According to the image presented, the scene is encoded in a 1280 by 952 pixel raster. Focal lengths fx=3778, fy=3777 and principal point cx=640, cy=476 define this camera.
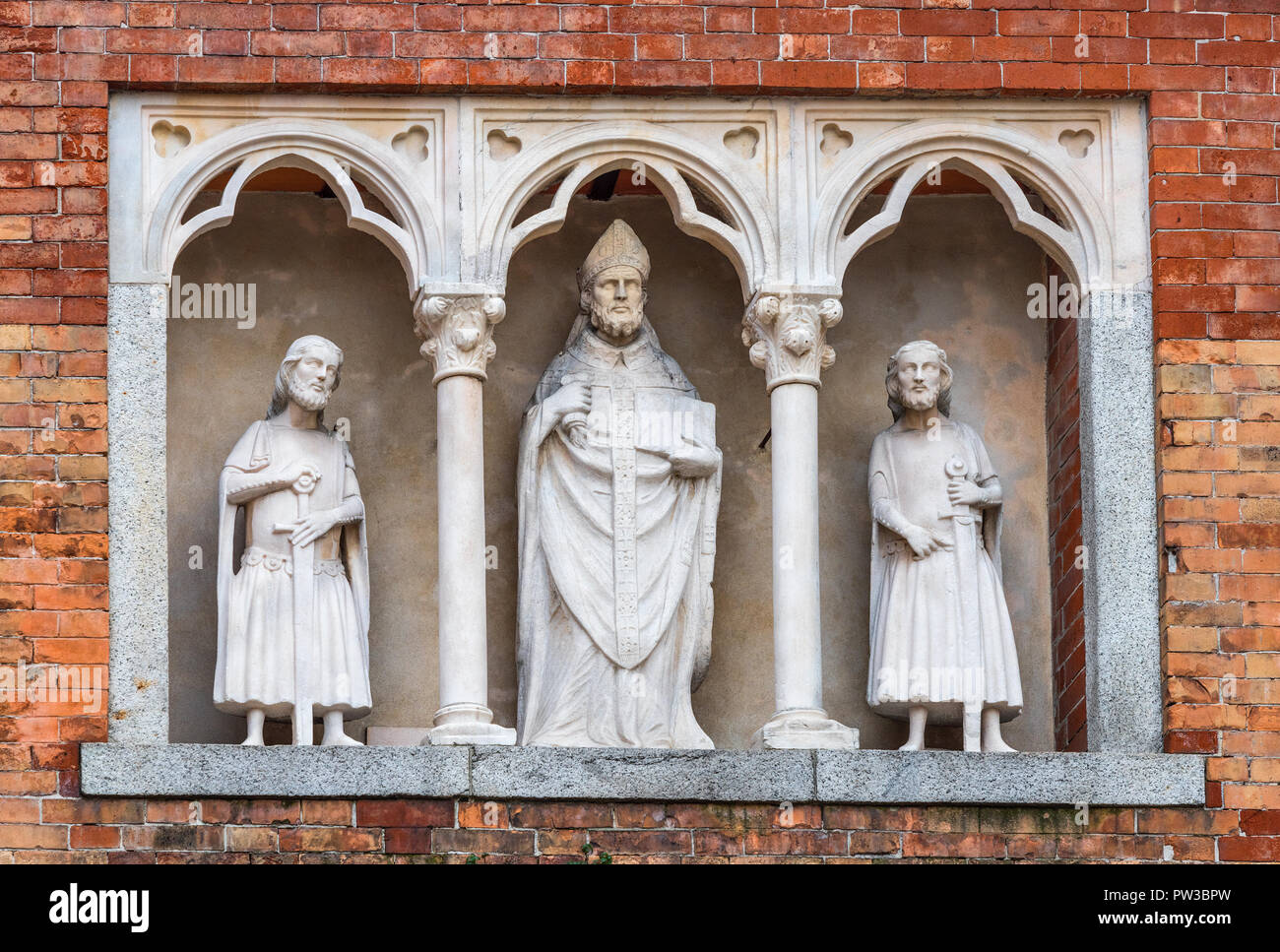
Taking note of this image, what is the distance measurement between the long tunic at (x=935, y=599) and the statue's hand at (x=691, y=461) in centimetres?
73

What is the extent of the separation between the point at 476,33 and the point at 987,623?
3.34m

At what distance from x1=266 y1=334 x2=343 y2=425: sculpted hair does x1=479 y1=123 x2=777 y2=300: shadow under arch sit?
2.69ft

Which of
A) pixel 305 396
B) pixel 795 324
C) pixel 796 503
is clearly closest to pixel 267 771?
pixel 305 396

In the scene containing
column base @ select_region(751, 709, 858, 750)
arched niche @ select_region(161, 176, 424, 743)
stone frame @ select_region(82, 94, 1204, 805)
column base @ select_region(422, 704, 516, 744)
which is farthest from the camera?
arched niche @ select_region(161, 176, 424, 743)

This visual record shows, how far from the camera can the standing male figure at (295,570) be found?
15719mm

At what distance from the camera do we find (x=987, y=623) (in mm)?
16109

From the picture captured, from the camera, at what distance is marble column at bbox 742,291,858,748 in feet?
51.3

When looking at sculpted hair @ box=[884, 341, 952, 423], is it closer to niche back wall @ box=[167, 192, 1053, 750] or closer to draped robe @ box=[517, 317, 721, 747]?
niche back wall @ box=[167, 192, 1053, 750]

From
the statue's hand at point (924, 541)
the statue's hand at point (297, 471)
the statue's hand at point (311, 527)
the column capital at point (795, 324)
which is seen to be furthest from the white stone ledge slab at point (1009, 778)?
the statue's hand at point (297, 471)

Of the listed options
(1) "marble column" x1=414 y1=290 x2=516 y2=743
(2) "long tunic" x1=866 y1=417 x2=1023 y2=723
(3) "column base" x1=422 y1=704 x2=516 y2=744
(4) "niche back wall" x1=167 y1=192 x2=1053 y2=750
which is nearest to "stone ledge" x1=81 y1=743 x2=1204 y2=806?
(3) "column base" x1=422 y1=704 x2=516 y2=744

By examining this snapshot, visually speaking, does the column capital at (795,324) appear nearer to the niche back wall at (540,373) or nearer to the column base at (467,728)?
the niche back wall at (540,373)

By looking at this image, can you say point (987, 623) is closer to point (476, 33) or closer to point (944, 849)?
point (944, 849)

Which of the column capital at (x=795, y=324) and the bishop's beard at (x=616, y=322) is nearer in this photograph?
the column capital at (x=795, y=324)

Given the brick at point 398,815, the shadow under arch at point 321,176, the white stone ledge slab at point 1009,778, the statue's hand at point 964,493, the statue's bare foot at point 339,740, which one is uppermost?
the shadow under arch at point 321,176
